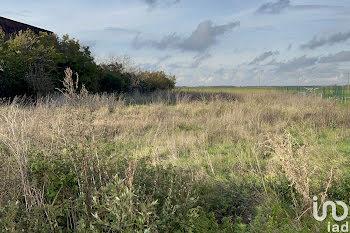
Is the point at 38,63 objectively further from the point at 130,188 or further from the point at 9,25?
the point at 130,188

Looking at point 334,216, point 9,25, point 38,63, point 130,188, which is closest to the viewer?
point 130,188

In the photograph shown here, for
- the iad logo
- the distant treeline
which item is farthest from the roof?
the iad logo

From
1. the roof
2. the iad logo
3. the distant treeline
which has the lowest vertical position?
the iad logo

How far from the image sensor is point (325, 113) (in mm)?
12867

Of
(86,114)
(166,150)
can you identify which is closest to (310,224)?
(86,114)

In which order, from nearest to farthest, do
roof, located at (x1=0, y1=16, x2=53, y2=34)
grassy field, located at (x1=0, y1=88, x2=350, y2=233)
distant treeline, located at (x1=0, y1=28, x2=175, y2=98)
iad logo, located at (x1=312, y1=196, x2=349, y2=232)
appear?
grassy field, located at (x1=0, y1=88, x2=350, y2=233) → iad logo, located at (x1=312, y1=196, x2=349, y2=232) → distant treeline, located at (x1=0, y1=28, x2=175, y2=98) → roof, located at (x1=0, y1=16, x2=53, y2=34)

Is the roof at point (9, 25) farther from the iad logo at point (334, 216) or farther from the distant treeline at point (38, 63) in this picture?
the iad logo at point (334, 216)

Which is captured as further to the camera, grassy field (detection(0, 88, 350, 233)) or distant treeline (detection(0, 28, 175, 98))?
distant treeline (detection(0, 28, 175, 98))

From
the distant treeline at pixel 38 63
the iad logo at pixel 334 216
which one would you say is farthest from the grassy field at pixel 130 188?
the distant treeline at pixel 38 63

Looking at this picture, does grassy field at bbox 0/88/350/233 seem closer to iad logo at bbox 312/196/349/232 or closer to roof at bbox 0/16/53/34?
iad logo at bbox 312/196/349/232

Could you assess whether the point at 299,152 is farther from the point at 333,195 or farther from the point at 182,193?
the point at 182,193

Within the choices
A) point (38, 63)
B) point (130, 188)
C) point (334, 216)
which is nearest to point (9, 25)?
point (38, 63)

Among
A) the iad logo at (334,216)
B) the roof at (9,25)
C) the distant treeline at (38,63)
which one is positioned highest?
the roof at (9,25)

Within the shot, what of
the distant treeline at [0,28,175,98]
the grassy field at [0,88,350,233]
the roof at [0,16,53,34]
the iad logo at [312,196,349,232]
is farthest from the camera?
the roof at [0,16,53,34]
